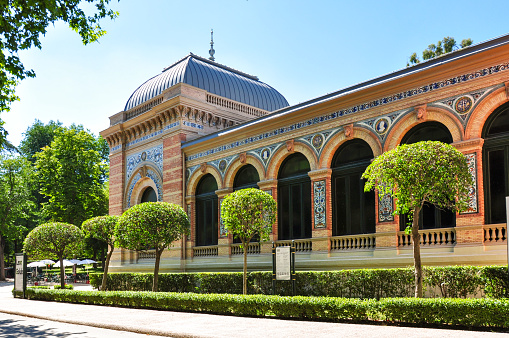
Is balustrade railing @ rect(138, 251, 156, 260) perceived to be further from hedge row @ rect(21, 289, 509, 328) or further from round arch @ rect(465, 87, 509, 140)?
round arch @ rect(465, 87, 509, 140)

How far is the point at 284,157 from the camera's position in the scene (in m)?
22.0

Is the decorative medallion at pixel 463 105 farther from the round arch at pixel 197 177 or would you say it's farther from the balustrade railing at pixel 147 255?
the balustrade railing at pixel 147 255

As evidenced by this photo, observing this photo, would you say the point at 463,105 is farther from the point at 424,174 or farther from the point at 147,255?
the point at 147,255

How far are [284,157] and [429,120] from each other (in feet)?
23.3

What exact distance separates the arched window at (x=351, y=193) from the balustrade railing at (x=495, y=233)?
4.38 metres

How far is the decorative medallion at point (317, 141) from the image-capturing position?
66.1ft

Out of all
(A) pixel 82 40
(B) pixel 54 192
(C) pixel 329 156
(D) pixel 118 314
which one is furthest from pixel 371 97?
(B) pixel 54 192

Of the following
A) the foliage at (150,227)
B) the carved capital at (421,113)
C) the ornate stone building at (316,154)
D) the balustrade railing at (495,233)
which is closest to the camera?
the balustrade railing at (495,233)

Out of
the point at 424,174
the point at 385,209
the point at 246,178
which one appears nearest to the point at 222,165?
the point at 246,178

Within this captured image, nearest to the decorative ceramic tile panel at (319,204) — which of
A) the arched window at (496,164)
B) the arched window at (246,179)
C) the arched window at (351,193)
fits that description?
the arched window at (351,193)

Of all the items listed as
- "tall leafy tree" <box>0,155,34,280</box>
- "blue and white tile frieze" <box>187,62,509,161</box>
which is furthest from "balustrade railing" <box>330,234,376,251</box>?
"tall leafy tree" <box>0,155,34,280</box>

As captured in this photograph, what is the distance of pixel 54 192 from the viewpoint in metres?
43.7

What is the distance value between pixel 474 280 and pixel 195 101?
18.3 meters

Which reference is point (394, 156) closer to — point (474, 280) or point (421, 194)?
point (421, 194)
